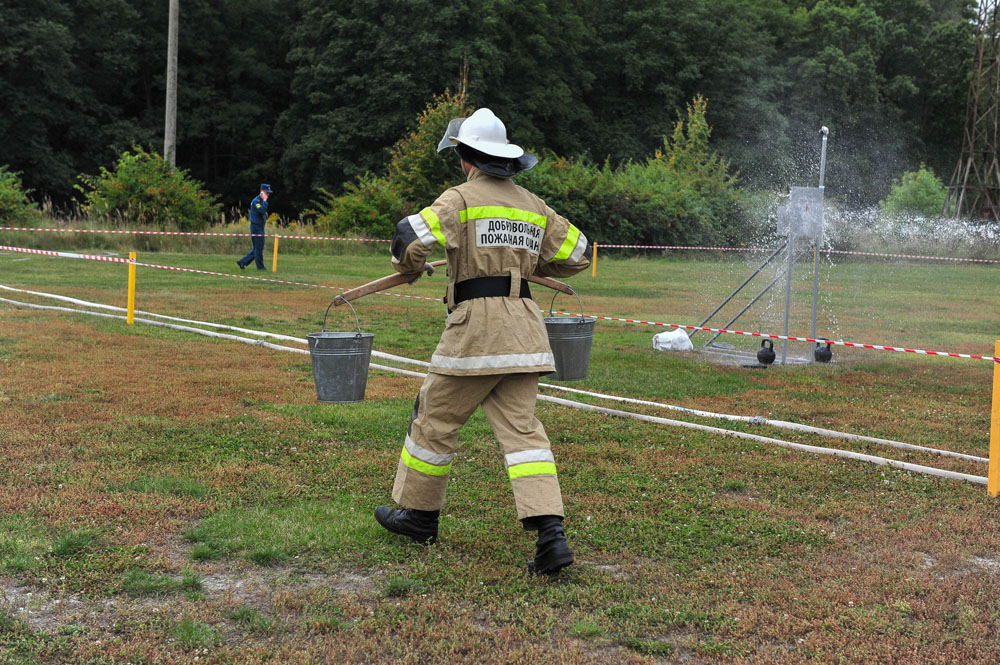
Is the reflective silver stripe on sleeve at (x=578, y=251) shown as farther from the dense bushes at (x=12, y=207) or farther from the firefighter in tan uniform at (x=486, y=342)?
the dense bushes at (x=12, y=207)

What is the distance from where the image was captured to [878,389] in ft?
31.6

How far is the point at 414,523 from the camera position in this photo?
471 cm

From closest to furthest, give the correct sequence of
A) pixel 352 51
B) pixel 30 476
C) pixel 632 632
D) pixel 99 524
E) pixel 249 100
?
pixel 632 632 → pixel 99 524 → pixel 30 476 → pixel 352 51 → pixel 249 100

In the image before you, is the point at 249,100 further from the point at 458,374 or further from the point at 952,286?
the point at 458,374

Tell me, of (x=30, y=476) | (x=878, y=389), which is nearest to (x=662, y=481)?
(x=30, y=476)

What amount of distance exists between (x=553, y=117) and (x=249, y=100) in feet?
53.6

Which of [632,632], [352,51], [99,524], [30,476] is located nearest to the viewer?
[632,632]

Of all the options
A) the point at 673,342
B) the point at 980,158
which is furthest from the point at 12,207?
the point at 980,158

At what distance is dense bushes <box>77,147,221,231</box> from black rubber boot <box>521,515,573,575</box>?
26.0m

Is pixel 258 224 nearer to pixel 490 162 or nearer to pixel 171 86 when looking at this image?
pixel 171 86

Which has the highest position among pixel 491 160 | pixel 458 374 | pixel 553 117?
pixel 553 117

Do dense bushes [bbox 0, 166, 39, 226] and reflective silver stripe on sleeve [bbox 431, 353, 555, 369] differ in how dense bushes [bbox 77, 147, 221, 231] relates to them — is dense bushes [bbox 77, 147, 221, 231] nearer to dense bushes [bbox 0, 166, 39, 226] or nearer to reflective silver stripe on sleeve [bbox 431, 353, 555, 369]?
dense bushes [bbox 0, 166, 39, 226]

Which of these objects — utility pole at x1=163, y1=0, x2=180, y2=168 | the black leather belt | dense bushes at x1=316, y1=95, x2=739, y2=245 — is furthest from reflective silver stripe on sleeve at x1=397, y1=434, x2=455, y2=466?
utility pole at x1=163, y1=0, x2=180, y2=168

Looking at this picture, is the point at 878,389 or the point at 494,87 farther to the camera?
the point at 494,87
